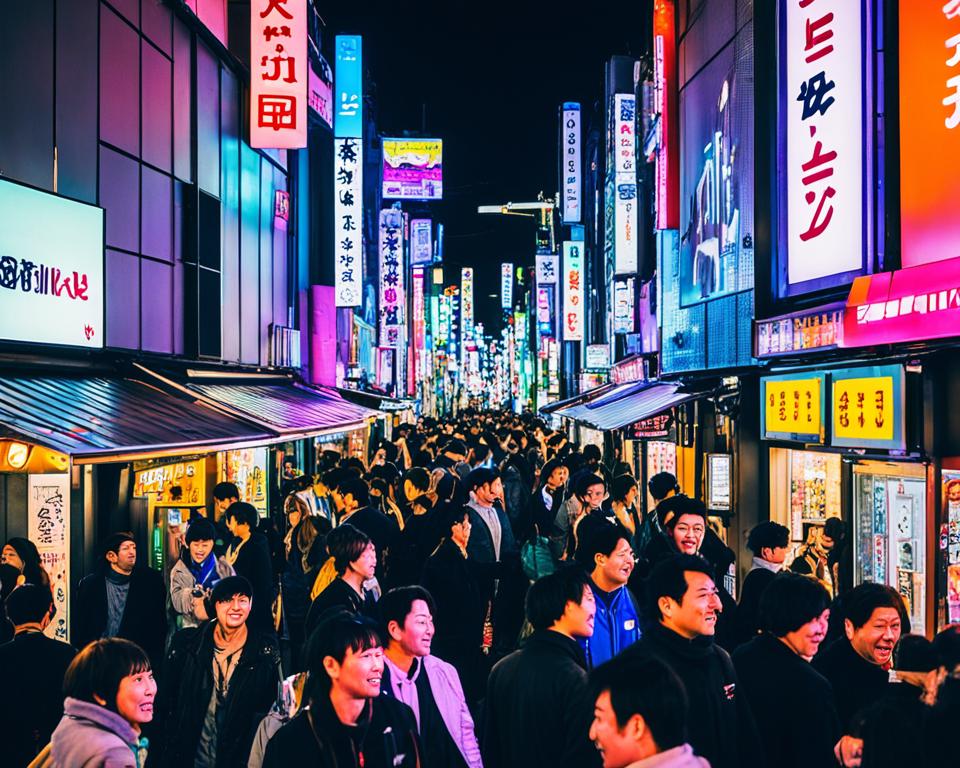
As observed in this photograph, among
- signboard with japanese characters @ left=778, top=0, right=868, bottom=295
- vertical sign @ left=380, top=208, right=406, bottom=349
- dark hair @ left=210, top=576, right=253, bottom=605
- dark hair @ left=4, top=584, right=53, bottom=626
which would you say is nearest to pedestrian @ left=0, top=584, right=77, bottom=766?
dark hair @ left=4, top=584, right=53, bottom=626

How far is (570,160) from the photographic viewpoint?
40.2 m

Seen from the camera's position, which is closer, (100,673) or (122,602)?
(100,673)

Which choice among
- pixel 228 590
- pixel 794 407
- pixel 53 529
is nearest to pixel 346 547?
pixel 228 590

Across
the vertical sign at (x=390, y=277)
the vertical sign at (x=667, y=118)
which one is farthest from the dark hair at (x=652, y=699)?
the vertical sign at (x=390, y=277)

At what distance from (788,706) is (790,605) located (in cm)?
46

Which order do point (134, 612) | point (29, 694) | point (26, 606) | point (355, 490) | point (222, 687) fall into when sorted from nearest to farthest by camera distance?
1. point (29, 694)
2. point (222, 687)
3. point (26, 606)
4. point (134, 612)
5. point (355, 490)

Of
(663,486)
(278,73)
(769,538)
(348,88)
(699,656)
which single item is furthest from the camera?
(348,88)

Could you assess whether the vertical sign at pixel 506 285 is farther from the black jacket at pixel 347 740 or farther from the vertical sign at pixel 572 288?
the black jacket at pixel 347 740

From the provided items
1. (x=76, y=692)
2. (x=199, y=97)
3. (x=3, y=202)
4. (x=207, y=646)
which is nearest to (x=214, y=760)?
(x=207, y=646)

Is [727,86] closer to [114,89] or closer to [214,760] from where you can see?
[114,89]

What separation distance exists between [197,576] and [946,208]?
706cm

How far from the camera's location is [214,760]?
5633 mm

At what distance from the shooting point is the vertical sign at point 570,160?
1544 inches

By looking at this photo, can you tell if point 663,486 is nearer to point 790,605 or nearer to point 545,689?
point 790,605
